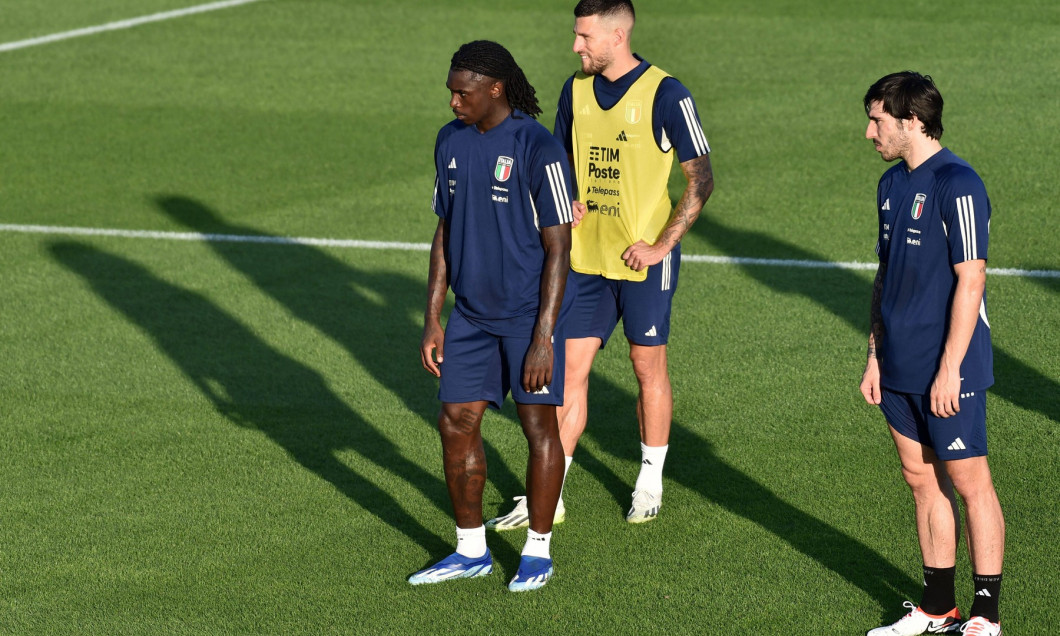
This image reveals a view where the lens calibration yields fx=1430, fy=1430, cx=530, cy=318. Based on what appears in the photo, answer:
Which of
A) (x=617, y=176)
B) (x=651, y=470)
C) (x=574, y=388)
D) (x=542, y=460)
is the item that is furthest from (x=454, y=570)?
(x=617, y=176)

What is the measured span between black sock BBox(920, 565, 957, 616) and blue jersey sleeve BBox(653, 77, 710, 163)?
2233 millimetres

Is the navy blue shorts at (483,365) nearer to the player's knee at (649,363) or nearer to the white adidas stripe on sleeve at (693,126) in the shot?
the player's knee at (649,363)

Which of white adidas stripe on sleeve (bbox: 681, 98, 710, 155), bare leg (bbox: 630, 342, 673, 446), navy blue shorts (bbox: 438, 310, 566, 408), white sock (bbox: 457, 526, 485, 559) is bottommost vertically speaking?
white sock (bbox: 457, 526, 485, 559)

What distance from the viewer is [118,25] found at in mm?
21422

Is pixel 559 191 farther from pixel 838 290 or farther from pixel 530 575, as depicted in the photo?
pixel 838 290

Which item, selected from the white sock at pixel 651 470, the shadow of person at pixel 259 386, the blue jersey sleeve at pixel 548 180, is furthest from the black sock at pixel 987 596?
the shadow of person at pixel 259 386

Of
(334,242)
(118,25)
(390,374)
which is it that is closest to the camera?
(390,374)

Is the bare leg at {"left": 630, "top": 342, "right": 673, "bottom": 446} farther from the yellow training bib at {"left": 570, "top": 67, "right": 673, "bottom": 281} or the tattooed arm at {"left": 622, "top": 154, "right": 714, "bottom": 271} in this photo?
the tattooed arm at {"left": 622, "top": 154, "right": 714, "bottom": 271}

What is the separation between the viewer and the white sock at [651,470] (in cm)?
715

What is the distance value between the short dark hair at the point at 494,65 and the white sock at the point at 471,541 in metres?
1.89

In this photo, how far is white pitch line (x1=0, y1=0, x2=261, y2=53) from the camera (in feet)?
67.2

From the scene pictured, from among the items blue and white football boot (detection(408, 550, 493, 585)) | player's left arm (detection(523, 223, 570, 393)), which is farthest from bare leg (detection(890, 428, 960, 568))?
blue and white football boot (detection(408, 550, 493, 585))

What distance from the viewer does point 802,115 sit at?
15.9 metres

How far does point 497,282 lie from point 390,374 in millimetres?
3319
